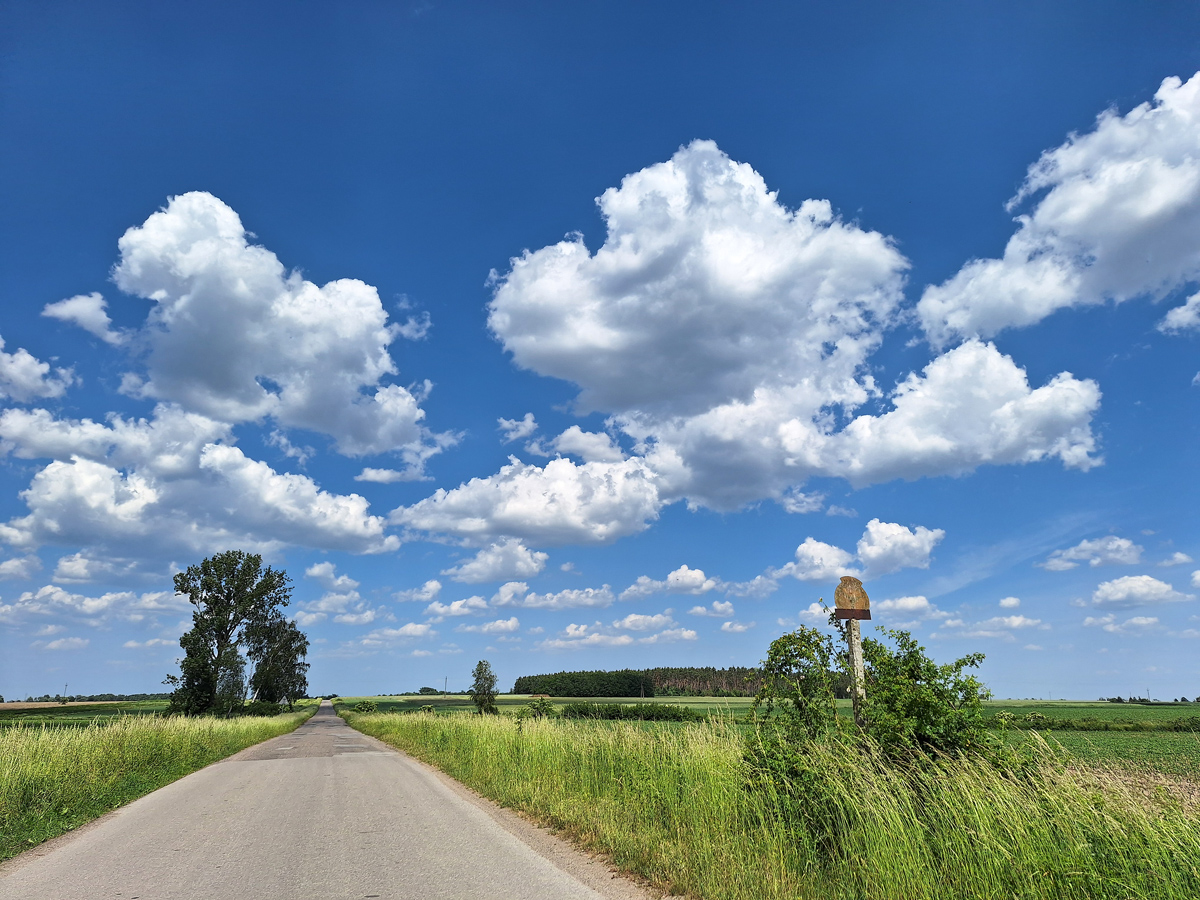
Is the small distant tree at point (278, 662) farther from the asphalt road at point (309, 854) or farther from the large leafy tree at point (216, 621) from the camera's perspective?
Answer: the asphalt road at point (309, 854)

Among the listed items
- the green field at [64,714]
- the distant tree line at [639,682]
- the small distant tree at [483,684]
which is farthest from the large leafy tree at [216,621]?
the distant tree line at [639,682]

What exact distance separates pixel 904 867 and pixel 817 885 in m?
0.90

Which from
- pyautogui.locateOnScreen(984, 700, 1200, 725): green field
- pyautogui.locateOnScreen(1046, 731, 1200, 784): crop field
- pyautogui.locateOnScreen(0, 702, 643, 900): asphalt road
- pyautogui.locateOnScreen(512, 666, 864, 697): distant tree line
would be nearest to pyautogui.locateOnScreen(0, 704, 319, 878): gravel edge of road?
pyautogui.locateOnScreen(0, 702, 643, 900): asphalt road

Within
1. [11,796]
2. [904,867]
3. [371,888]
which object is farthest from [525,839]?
[11,796]

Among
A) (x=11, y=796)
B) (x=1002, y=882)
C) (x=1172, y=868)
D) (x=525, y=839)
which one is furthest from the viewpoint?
(x=11, y=796)

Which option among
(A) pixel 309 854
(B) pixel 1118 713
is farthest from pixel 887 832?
(B) pixel 1118 713

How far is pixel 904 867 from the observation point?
5.63 m

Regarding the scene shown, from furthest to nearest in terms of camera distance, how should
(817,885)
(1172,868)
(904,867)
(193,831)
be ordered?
(193,831)
(817,885)
(904,867)
(1172,868)

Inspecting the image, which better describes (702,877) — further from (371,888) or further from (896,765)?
(371,888)

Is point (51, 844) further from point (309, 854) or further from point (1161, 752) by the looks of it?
point (1161, 752)

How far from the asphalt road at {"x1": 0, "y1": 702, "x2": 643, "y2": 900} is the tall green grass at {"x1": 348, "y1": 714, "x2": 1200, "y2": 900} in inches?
36.4

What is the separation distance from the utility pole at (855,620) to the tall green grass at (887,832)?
2.57 feet

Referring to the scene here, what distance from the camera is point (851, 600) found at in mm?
8820

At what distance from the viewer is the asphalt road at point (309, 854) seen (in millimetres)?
6930
